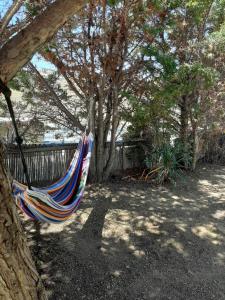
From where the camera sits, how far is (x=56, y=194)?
3.32 meters

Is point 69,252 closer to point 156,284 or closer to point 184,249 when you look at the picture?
point 156,284

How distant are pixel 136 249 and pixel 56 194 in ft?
3.66

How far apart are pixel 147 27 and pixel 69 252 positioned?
3.42m

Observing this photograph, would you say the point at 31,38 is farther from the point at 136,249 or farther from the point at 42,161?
the point at 42,161

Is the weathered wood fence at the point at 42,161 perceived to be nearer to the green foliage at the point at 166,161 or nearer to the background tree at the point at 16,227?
the green foliage at the point at 166,161

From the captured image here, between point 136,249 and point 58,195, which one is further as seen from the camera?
point 58,195

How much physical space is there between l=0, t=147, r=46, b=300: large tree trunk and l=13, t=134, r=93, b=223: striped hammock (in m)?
1.51

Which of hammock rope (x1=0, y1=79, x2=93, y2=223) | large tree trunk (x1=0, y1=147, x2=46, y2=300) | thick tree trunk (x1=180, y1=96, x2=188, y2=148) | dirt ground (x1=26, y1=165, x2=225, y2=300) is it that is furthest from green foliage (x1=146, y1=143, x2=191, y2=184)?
large tree trunk (x1=0, y1=147, x2=46, y2=300)

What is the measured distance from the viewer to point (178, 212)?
3.85 m

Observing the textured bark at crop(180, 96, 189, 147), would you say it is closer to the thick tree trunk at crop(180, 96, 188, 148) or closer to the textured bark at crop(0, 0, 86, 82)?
the thick tree trunk at crop(180, 96, 188, 148)

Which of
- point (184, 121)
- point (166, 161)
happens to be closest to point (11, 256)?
point (166, 161)

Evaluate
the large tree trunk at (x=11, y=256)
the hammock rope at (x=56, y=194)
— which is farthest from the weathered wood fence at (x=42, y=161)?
the large tree trunk at (x=11, y=256)

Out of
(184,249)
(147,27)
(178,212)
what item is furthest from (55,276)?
(147,27)

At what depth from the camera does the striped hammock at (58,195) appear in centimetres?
265
